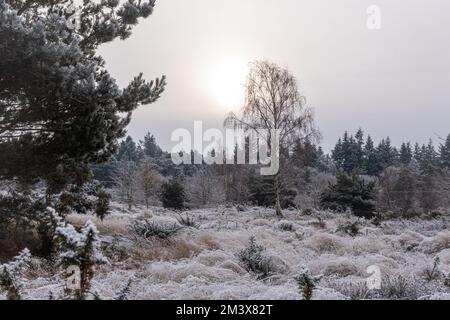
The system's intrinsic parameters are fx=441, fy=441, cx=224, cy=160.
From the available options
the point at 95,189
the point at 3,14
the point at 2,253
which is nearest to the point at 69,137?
the point at 3,14

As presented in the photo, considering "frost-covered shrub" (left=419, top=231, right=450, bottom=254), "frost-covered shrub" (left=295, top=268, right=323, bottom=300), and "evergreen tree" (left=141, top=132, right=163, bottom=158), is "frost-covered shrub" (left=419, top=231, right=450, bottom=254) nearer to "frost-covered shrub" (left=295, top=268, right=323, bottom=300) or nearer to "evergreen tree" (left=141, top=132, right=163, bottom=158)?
"frost-covered shrub" (left=295, top=268, right=323, bottom=300)

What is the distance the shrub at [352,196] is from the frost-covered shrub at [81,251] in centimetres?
2650

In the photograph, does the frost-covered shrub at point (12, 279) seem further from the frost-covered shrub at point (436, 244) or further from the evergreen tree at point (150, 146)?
the evergreen tree at point (150, 146)

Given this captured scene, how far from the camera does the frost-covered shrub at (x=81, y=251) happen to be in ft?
11.6

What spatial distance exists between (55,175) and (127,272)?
6.49 ft

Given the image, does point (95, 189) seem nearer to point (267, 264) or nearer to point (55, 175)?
point (55, 175)

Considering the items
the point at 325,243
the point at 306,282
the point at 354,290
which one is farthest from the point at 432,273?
the point at 325,243

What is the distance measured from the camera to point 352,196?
29.5 m

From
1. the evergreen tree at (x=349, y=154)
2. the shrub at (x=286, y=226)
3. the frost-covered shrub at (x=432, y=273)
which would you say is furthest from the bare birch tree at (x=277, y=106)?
the evergreen tree at (x=349, y=154)

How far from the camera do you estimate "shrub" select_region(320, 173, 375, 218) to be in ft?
95.2

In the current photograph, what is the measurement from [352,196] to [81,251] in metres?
27.7

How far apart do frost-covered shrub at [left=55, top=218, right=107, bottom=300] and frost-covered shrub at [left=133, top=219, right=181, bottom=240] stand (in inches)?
228

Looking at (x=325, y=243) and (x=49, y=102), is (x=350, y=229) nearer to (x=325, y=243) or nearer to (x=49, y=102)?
(x=325, y=243)

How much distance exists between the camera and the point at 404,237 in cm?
1112
